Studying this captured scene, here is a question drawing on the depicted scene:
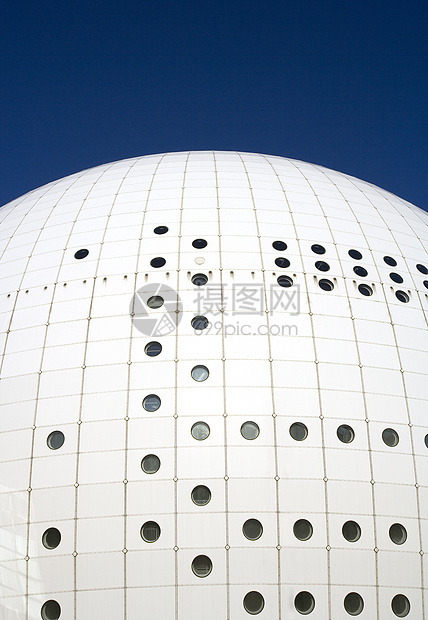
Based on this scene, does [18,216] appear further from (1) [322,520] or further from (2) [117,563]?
(1) [322,520]

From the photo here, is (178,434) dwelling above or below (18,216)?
below

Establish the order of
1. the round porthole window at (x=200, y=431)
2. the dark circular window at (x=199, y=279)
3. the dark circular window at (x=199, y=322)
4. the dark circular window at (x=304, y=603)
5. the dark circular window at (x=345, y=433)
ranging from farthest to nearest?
the dark circular window at (x=199, y=279) < the dark circular window at (x=199, y=322) < the dark circular window at (x=345, y=433) < the round porthole window at (x=200, y=431) < the dark circular window at (x=304, y=603)

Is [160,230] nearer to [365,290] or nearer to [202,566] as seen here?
[365,290]

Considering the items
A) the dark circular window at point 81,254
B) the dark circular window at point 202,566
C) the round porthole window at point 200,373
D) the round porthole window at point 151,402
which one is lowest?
the dark circular window at point 202,566

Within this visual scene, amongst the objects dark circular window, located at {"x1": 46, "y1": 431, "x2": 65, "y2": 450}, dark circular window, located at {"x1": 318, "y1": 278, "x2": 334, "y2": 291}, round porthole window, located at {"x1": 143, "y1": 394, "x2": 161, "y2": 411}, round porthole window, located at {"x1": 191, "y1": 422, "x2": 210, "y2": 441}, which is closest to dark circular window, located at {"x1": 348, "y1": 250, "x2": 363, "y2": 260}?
dark circular window, located at {"x1": 318, "y1": 278, "x2": 334, "y2": 291}

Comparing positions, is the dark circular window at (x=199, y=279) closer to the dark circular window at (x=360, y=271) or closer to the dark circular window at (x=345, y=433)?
the dark circular window at (x=360, y=271)

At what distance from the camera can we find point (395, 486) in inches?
624

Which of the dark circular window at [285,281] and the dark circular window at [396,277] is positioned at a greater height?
the dark circular window at [396,277]

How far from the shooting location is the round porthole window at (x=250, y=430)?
15.7 metres

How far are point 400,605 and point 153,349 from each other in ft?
30.2

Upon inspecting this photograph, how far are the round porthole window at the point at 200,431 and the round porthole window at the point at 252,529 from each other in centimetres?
238

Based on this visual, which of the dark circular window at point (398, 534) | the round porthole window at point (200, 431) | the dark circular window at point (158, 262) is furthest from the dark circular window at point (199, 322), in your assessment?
the dark circular window at point (398, 534)

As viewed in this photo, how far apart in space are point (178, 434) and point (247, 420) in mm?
1861

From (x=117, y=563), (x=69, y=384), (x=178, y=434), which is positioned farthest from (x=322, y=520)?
(x=69, y=384)
